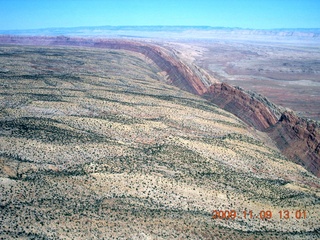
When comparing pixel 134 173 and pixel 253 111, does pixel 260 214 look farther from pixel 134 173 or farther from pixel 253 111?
pixel 253 111

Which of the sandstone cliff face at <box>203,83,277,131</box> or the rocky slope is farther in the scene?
the sandstone cliff face at <box>203,83,277,131</box>

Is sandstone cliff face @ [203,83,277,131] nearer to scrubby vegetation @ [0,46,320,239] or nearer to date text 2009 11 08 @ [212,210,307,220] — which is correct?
scrubby vegetation @ [0,46,320,239]

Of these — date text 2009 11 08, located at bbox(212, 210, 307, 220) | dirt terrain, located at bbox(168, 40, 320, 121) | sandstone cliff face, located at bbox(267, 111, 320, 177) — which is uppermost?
dirt terrain, located at bbox(168, 40, 320, 121)

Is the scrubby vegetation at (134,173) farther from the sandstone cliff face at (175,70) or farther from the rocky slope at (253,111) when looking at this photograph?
the sandstone cliff face at (175,70)

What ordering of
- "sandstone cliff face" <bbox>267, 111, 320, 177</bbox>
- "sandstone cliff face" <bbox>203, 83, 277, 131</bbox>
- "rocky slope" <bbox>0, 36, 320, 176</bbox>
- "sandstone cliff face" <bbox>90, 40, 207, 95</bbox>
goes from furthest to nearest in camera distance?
1. "sandstone cliff face" <bbox>90, 40, 207, 95</bbox>
2. "sandstone cliff face" <bbox>203, 83, 277, 131</bbox>
3. "rocky slope" <bbox>0, 36, 320, 176</bbox>
4. "sandstone cliff face" <bbox>267, 111, 320, 177</bbox>

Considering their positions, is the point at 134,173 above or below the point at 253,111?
below

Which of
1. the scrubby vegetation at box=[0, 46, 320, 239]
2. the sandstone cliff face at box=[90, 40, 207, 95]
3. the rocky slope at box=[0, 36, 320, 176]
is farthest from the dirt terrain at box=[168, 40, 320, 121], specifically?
the scrubby vegetation at box=[0, 46, 320, 239]

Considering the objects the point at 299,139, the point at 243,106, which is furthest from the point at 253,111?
the point at 299,139

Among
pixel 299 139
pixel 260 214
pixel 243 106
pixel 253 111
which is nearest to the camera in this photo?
pixel 260 214
